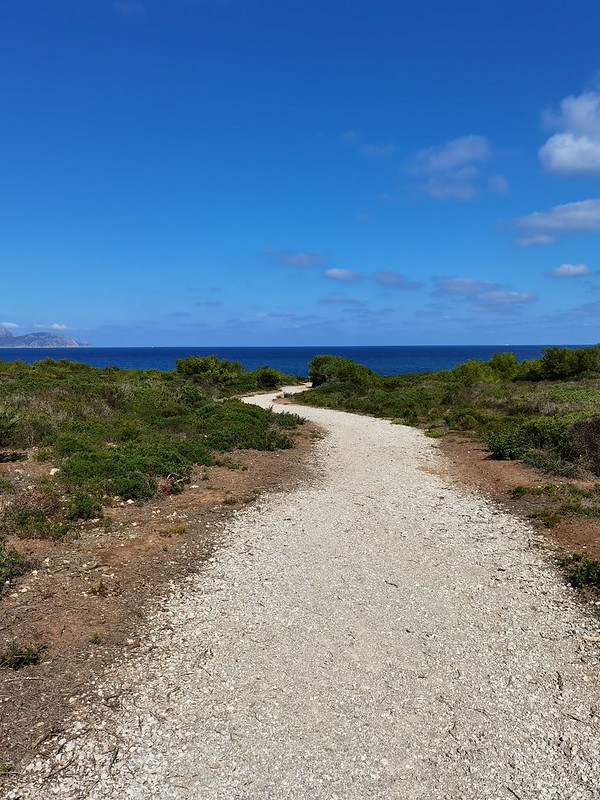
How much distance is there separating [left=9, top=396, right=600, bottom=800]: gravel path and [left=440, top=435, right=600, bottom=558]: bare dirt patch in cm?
87

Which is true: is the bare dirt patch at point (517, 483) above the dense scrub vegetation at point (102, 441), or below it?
below

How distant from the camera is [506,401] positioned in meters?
29.4

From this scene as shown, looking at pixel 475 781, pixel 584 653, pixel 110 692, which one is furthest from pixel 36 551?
pixel 584 653

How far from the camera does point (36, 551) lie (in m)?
9.03

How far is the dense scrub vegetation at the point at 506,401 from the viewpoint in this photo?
52.5ft

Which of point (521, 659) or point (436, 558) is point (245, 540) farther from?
point (521, 659)

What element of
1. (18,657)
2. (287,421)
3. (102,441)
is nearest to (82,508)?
(18,657)

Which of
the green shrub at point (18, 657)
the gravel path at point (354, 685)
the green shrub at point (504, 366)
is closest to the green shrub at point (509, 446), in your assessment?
the gravel path at point (354, 685)

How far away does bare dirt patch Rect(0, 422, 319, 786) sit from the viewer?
5363 millimetres

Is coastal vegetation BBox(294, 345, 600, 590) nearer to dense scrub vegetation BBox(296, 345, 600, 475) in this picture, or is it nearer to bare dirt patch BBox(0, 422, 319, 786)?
dense scrub vegetation BBox(296, 345, 600, 475)

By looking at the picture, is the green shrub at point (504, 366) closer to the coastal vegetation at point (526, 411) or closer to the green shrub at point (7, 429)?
the coastal vegetation at point (526, 411)

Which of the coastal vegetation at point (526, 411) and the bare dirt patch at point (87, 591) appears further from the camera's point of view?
the coastal vegetation at point (526, 411)

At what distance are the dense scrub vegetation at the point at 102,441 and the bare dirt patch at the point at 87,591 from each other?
522 mm

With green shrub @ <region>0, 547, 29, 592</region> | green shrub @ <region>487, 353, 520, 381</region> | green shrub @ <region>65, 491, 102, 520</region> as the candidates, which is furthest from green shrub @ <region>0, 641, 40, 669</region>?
green shrub @ <region>487, 353, 520, 381</region>
